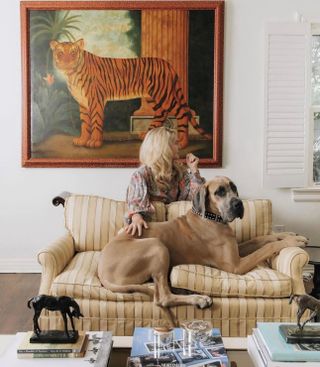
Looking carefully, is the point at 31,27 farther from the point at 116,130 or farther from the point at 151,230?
the point at 151,230

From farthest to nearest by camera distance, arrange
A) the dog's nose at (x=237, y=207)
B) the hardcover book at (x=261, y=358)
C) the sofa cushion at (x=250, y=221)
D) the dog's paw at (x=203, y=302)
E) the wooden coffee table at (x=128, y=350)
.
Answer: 1. the sofa cushion at (x=250, y=221)
2. the dog's nose at (x=237, y=207)
3. the dog's paw at (x=203, y=302)
4. the wooden coffee table at (x=128, y=350)
5. the hardcover book at (x=261, y=358)

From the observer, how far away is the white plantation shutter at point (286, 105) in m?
4.18

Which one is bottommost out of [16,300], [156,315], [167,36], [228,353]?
[16,300]

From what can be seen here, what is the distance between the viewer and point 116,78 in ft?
14.0

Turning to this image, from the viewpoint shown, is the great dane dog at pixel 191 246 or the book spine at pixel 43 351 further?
the great dane dog at pixel 191 246

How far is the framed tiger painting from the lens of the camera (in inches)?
166

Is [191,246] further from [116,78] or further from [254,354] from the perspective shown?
[116,78]

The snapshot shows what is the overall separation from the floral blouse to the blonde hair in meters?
0.04

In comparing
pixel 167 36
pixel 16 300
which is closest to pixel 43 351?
pixel 16 300

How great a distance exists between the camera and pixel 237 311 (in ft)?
8.87

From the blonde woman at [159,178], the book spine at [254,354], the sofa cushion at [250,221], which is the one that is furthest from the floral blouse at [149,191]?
the book spine at [254,354]

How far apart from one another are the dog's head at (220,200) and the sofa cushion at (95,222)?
1.19 feet

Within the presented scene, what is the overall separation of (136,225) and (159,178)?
0.45 m

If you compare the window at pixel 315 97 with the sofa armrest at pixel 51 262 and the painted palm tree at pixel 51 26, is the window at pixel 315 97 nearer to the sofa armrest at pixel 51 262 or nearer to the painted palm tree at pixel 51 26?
the painted palm tree at pixel 51 26
